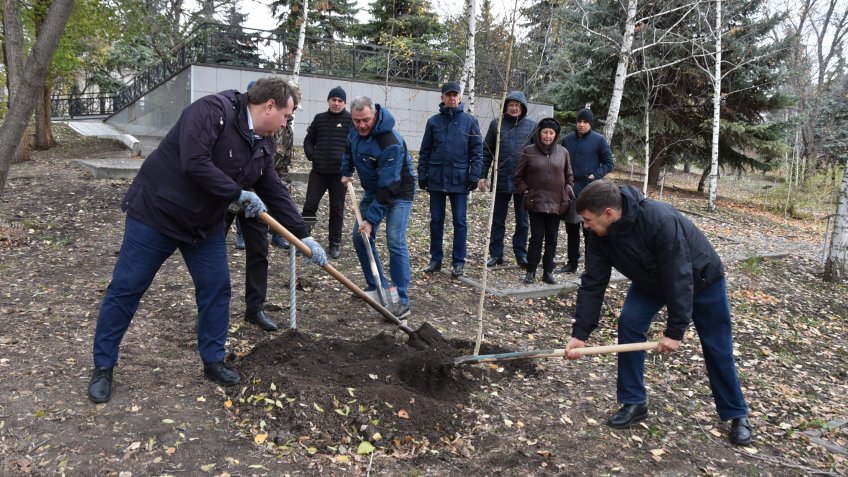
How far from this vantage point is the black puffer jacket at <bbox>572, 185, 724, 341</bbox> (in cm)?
309

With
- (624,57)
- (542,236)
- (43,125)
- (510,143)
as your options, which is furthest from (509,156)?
(43,125)

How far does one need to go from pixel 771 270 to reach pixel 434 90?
30.4 feet

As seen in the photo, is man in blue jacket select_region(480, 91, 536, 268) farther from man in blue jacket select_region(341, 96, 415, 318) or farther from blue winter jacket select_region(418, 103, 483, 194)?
man in blue jacket select_region(341, 96, 415, 318)

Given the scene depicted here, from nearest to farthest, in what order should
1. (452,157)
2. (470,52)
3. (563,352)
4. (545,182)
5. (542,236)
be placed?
(563,352), (545,182), (452,157), (542,236), (470,52)

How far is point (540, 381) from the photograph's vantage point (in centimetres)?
411

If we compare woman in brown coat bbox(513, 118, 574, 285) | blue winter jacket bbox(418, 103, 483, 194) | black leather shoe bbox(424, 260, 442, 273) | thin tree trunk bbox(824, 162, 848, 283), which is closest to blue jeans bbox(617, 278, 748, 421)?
woman in brown coat bbox(513, 118, 574, 285)

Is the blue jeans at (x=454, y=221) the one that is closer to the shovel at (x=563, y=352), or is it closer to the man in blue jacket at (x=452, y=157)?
the man in blue jacket at (x=452, y=157)

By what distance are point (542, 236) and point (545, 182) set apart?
1.95ft

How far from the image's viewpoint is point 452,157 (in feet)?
19.6

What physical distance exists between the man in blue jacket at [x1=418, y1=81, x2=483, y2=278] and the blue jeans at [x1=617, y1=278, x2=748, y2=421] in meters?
2.75

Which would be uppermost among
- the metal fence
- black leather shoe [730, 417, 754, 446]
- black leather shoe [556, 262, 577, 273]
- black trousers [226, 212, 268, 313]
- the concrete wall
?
the metal fence

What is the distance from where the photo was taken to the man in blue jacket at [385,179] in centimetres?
470

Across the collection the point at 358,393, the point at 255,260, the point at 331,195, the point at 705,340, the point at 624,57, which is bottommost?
the point at 358,393

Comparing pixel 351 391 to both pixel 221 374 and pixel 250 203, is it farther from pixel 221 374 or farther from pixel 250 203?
pixel 250 203
